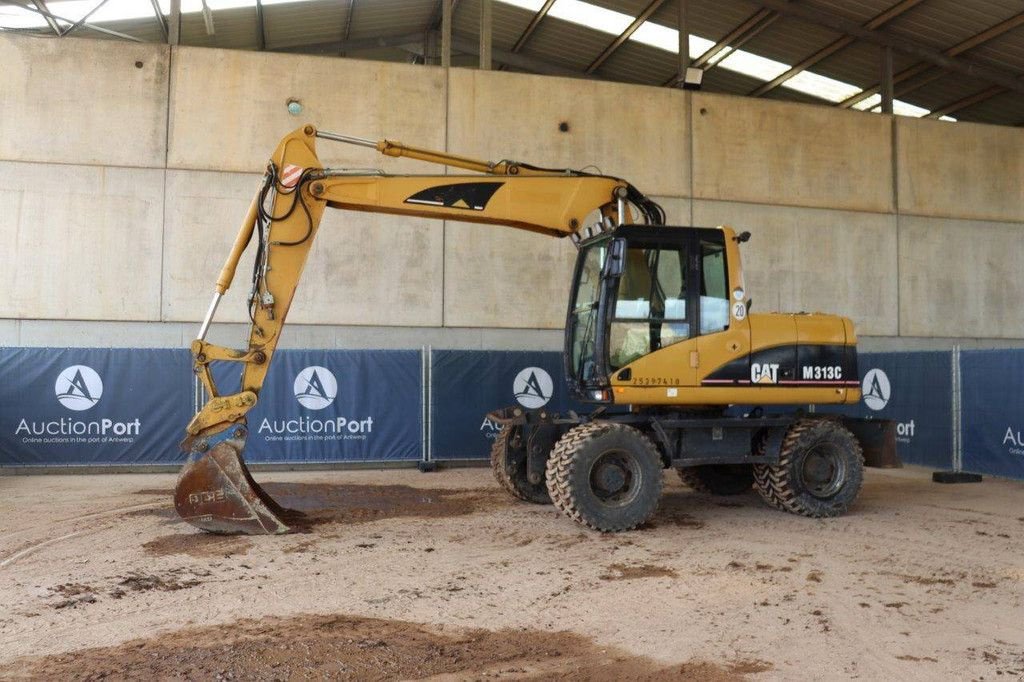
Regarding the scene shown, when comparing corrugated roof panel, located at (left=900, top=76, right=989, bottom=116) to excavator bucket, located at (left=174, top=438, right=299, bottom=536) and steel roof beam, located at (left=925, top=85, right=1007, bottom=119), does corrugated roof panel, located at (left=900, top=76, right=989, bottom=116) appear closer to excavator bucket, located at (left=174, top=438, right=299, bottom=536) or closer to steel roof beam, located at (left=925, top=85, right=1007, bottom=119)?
steel roof beam, located at (left=925, top=85, right=1007, bottom=119)

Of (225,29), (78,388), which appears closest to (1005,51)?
(225,29)

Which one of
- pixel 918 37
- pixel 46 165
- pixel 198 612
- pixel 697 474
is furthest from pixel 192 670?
pixel 918 37

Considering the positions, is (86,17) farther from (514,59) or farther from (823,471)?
(823,471)

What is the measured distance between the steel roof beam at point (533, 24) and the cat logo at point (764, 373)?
11.9m

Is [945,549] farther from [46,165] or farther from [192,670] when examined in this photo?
[46,165]

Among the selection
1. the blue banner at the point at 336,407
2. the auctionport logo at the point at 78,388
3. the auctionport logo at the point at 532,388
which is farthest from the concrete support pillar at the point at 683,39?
the auctionport logo at the point at 78,388

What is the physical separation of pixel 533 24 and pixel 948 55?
29.2ft

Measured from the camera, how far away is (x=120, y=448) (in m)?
12.1

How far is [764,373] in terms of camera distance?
8.29 meters

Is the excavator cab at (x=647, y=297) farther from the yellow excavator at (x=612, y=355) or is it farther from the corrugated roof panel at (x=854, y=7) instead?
→ the corrugated roof panel at (x=854, y=7)

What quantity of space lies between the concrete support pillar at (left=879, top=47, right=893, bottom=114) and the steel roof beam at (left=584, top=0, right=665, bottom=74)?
480cm

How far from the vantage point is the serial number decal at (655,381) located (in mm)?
7855

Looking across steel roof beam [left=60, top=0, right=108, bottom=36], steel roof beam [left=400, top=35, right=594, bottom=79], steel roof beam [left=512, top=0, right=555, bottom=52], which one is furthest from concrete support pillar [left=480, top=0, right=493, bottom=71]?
steel roof beam [left=60, top=0, right=108, bottom=36]

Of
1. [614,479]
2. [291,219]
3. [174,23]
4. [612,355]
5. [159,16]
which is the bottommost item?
[614,479]
